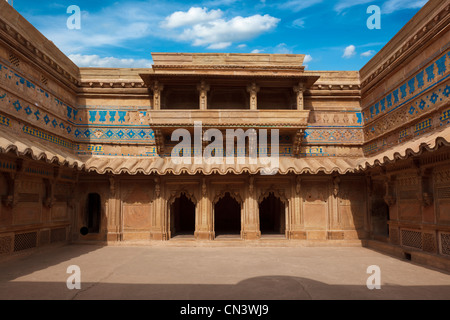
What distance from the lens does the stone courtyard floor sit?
558 cm

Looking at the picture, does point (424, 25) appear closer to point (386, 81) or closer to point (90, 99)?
point (386, 81)

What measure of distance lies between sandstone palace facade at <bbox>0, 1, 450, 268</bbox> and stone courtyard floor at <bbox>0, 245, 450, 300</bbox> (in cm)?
160

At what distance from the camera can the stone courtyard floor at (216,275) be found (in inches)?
220

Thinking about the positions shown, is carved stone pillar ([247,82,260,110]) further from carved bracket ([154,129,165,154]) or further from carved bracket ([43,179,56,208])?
carved bracket ([43,179,56,208])

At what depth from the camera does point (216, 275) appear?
7.00m

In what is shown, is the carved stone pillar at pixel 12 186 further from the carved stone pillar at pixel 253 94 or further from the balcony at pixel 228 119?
the carved stone pillar at pixel 253 94

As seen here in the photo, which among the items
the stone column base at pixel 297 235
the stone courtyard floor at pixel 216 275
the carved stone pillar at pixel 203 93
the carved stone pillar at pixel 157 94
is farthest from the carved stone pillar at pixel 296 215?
the carved stone pillar at pixel 157 94

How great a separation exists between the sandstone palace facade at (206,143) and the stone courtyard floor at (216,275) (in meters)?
1.60

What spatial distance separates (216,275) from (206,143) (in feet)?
21.1

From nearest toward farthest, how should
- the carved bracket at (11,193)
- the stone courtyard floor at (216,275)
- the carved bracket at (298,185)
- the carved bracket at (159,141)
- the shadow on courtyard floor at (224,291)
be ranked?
the shadow on courtyard floor at (224,291), the stone courtyard floor at (216,275), the carved bracket at (11,193), the carved bracket at (298,185), the carved bracket at (159,141)

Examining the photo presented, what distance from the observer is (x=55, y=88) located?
1145cm

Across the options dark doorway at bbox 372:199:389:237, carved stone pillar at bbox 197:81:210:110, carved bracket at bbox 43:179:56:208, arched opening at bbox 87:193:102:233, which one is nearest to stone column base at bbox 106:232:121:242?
carved bracket at bbox 43:179:56:208

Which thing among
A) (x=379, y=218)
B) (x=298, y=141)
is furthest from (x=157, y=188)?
(x=379, y=218)
